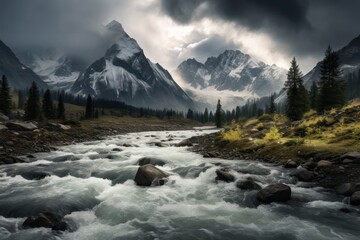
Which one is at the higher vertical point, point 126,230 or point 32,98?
point 32,98

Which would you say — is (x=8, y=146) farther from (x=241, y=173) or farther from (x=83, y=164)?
(x=241, y=173)

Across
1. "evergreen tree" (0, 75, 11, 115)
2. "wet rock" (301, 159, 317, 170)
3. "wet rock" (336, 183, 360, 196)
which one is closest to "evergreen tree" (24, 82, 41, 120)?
"evergreen tree" (0, 75, 11, 115)

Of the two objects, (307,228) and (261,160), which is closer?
(307,228)

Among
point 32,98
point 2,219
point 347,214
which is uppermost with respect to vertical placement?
point 32,98

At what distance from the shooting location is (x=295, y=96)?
55875mm

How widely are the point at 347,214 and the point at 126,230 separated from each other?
8.77 metres

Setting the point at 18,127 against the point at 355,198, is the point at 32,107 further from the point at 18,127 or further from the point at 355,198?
the point at 355,198

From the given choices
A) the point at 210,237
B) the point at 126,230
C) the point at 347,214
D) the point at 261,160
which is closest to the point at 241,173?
the point at 261,160

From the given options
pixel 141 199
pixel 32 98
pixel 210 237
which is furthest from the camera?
pixel 32 98

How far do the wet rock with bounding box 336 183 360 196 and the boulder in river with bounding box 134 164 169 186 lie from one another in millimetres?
9188

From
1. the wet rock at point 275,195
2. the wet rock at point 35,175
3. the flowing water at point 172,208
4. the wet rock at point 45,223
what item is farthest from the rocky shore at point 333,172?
the wet rock at point 35,175

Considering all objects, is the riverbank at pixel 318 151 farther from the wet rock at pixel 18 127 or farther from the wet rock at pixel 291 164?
the wet rock at pixel 18 127

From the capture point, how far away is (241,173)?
16.9m

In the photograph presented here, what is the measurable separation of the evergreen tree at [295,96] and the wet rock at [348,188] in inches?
1740
